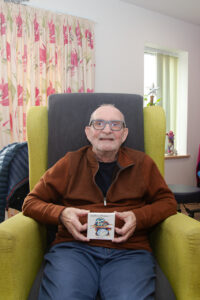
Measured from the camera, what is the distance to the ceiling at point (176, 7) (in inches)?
131

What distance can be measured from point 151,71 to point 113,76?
95 centimetres

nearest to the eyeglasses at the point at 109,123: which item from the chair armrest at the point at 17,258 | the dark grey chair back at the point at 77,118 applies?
the dark grey chair back at the point at 77,118

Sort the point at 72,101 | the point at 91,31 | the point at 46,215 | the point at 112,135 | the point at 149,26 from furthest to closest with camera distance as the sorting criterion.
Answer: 1. the point at 149,26
2. the point at 91,31
3. the point at 72,101
4. the point at 112,135
5. the point at 46,215

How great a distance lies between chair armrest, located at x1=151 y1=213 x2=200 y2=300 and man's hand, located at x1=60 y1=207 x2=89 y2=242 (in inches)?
12.7

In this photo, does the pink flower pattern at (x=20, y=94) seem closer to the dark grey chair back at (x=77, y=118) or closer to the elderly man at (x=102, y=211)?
the dark grey chair back at (x=77, y=118)

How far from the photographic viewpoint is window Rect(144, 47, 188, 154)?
Result: 391 cm

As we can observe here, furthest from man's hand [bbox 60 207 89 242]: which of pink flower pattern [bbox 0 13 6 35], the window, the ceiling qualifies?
the ceiling

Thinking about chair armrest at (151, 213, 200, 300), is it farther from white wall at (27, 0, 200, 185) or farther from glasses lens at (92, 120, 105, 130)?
white wall at (27, 0, 200, 185)

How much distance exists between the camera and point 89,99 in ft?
4.64

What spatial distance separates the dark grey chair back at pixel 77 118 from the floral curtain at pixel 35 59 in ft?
4.25

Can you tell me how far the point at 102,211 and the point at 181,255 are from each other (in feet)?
1.23

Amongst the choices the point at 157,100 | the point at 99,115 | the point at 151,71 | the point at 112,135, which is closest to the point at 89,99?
the point at 99,115

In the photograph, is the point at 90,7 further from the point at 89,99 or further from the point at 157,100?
the point at 89,99

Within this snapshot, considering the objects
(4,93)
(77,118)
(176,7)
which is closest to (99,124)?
(77,118)
